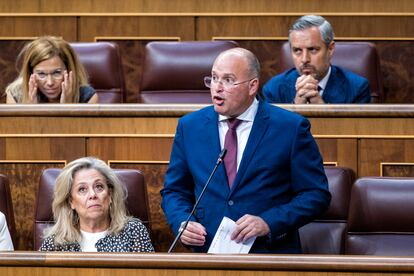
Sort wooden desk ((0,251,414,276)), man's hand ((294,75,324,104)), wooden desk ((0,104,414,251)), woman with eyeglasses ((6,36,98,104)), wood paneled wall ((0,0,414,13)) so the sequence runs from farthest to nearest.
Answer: wood paneled wall ((0,0,414,13))
woman with eyeglasses ((6,36,98,104))
man's hand ((294,75,324,104))
wooden desk ((0,104,414,251))
wooden desk ((0,251,414,276))

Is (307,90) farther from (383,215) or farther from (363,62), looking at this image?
(383,215)

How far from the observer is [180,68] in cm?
216

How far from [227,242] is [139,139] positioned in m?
0.38

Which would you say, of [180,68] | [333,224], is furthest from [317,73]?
[333,224]

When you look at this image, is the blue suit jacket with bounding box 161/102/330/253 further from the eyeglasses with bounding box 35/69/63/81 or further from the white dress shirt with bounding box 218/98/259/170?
the eyeglasses with bounding box 35/69/63/81

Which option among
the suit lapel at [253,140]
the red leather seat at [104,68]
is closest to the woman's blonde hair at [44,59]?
the red leather seat at [104,68]

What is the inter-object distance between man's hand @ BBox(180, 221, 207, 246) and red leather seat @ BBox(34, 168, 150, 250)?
18 cm

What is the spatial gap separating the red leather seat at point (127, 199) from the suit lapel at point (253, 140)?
0.19 m

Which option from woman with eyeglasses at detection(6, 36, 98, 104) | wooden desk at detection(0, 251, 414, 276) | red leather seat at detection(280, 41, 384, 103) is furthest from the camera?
red leather seat at detection(280, 41, 384, 103)

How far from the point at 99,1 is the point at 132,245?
0.90 m

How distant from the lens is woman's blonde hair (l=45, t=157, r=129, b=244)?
5.25 feet

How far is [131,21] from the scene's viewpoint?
7.74 feet

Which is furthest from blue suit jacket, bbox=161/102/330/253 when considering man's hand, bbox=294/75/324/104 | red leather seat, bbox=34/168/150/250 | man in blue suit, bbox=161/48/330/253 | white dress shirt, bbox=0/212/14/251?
man's hand, bbox=294/75/324/104

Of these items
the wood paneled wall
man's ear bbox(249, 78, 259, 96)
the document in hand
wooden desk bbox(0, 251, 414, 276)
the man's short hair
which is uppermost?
the wood paneled wall
